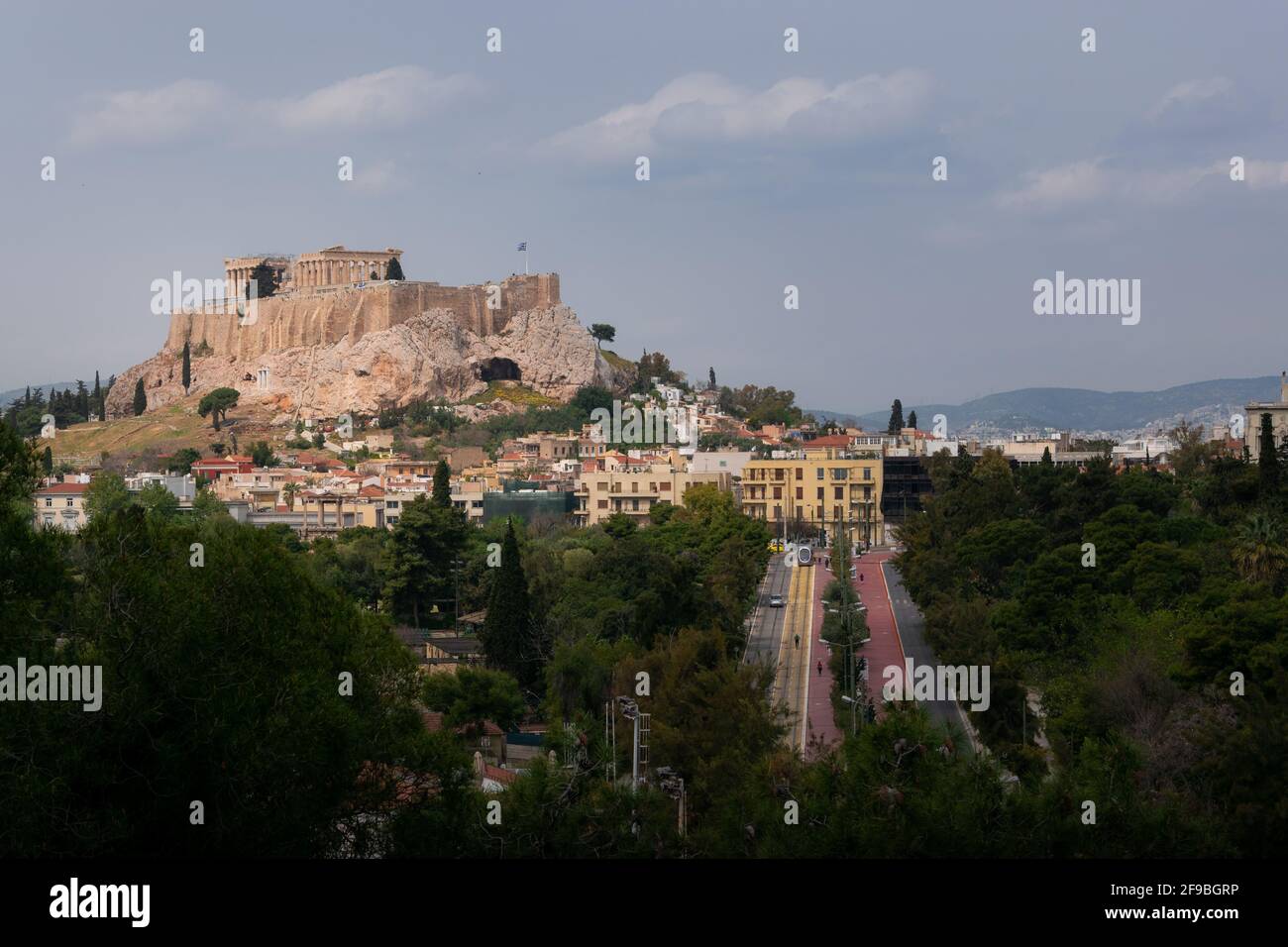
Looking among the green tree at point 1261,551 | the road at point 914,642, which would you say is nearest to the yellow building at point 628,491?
the road at point 914,642

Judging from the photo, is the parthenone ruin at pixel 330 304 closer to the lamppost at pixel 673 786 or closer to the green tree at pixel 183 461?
the green tree at pixel 183 461

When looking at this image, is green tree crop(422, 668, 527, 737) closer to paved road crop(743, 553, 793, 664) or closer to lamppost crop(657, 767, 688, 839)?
paved road crop(743, 553, 793, 664)

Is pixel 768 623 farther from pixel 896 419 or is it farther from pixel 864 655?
pixel 896 419

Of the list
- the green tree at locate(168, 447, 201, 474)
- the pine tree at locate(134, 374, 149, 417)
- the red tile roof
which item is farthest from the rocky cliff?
the red tile roof

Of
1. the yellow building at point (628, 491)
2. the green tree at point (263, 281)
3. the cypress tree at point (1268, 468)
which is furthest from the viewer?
the green tree at point (263, 281)

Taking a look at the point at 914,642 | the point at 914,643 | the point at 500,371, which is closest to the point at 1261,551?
the point at 914,643

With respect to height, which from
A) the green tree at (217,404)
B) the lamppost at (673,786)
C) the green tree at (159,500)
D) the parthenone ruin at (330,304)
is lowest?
the lamppost at (673,786)

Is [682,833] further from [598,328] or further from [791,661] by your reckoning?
[598,328]
